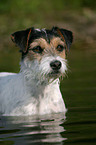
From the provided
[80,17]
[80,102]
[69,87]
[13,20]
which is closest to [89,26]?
[80,17]

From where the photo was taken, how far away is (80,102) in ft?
34.3

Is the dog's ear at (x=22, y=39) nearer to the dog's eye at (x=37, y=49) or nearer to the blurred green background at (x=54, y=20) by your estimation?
the dog's eye at (x=37, y=49)

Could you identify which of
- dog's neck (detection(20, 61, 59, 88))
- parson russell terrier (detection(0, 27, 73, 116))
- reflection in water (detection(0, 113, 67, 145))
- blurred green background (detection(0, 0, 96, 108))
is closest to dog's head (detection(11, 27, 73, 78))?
parson russell terrier (detection(0, 27, 73, 116))

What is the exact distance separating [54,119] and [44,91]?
0.75m

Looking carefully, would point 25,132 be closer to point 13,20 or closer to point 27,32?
point 27,32

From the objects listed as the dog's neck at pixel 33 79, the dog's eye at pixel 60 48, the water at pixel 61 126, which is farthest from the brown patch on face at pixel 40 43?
the water at pixel 61 126

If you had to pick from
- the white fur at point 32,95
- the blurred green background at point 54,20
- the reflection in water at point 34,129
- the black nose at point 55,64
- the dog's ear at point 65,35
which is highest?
the blurred green background at point 54,20

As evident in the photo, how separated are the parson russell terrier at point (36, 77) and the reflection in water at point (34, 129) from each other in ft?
0.89

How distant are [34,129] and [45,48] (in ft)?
6.05

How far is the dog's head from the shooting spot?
26.1ft

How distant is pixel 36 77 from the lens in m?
8.59

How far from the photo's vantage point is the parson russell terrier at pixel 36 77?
27.6 ft

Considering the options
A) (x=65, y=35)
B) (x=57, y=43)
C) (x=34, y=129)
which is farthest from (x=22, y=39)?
(x=34, y=129)

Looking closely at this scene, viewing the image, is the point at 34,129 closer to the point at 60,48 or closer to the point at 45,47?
the point at 45,47
